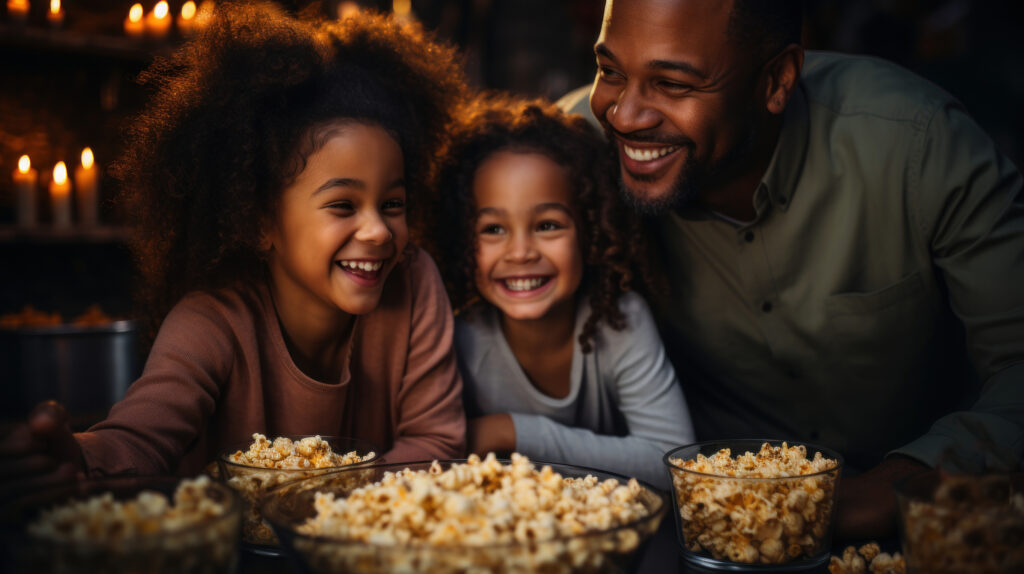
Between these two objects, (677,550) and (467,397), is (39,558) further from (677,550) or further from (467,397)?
(467,397)

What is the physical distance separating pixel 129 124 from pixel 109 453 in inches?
28.1

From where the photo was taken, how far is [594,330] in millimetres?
1816

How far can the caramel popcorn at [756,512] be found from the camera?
39.2 inches

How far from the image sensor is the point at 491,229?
177 centimetres

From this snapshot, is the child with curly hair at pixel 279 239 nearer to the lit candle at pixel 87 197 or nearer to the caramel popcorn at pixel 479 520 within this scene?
the caramel popcorn at pixel 479 520

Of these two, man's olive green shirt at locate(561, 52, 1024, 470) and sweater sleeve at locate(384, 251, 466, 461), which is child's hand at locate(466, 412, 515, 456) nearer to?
sweater sleeve at locate(384, 251, 466, 461)

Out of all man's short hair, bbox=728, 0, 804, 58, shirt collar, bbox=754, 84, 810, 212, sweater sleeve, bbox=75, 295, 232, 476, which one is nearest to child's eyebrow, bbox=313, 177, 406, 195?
sweater sleeve, bbox=75, 295, 232, 476

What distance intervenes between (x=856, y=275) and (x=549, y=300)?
71cm

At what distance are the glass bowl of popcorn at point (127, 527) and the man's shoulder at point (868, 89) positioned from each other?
158 cm

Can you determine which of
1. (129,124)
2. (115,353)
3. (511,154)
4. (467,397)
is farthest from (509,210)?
(115,353)

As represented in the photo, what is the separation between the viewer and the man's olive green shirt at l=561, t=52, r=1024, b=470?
5.52 ft

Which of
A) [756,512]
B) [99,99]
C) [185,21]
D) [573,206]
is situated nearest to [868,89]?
[573,206]

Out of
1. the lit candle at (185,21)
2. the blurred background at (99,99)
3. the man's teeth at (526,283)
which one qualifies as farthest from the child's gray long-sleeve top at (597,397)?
the lit candle at (185,21)

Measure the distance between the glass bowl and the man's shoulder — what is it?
111cm
